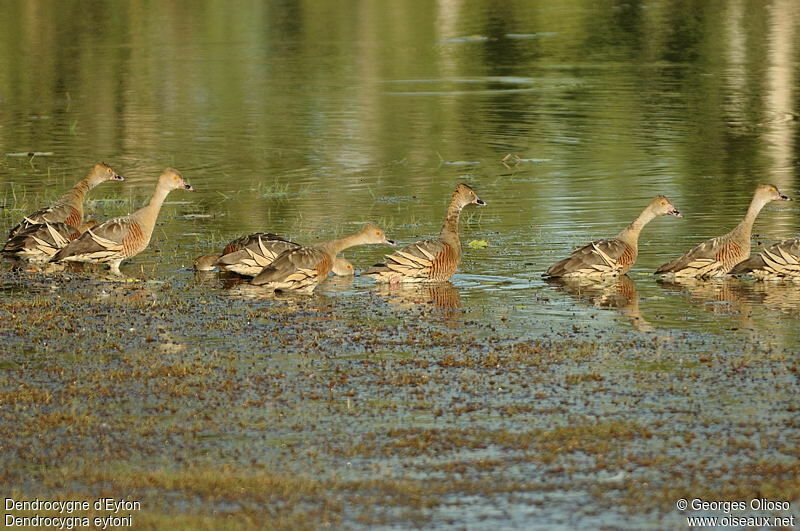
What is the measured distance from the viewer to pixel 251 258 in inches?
632

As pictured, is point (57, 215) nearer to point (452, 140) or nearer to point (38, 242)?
point (38, 242)

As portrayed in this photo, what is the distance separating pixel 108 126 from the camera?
31.3 meters

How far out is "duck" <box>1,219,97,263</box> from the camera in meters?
17.1

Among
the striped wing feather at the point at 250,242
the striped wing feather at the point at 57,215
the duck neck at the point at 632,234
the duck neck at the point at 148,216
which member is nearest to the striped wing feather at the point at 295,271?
the striped wing feather at the point at 250,242

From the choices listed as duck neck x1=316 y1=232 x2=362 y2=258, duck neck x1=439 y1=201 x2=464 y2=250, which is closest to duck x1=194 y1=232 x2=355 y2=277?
duck neck x1=316 y1=232 x2=362 y2=258

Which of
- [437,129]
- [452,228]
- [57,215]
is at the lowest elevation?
[437,129]

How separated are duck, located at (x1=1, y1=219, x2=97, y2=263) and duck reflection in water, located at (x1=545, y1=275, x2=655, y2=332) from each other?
606 cm

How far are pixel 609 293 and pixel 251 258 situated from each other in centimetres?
407

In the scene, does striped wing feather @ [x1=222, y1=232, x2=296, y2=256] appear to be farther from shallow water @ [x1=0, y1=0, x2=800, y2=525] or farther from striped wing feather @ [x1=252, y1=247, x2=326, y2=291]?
striped wing feather @ [x1=252, y1=247, x2=326, y2=291]

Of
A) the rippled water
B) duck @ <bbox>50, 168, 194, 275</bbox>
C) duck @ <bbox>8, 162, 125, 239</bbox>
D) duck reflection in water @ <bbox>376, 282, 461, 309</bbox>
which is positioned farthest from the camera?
the rippled water

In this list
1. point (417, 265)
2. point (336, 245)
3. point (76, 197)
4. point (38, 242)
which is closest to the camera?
point (417, 265)

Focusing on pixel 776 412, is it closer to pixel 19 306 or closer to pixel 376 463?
pixel 376 463

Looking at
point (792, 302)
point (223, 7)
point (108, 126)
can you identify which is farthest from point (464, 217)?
point (223, 7)

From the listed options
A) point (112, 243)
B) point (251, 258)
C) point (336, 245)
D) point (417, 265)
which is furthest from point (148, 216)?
point (417, 265)
